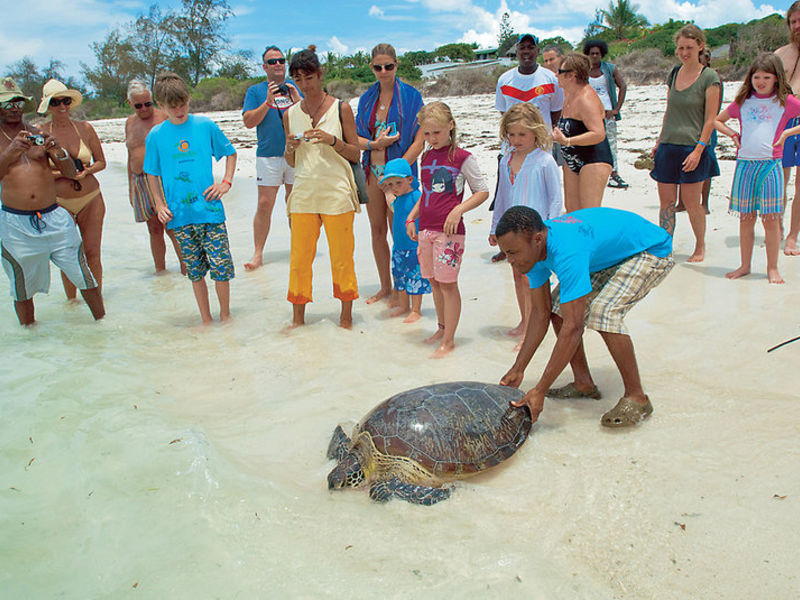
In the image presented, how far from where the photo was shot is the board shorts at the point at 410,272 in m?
4.69

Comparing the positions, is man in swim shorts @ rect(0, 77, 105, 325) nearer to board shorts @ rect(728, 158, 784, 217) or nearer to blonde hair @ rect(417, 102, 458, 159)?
blonde hair @ rect(417, 102, 458, 159)

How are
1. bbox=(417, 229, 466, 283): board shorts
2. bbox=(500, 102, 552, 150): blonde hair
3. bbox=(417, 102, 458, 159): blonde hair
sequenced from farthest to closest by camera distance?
bbox=(417, 229, 466, 283): board shorts < bbox=(417, 102, 458, 159): blonde hair < bbox=(500, 102, 552, 150): blonde hair

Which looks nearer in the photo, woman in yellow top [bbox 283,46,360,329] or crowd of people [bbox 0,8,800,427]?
crowd of people [bbox 0,8,800,427]

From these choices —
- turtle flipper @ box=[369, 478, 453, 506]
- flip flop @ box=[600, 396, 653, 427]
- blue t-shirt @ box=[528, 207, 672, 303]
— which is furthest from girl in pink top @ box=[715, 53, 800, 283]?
turtle flipper @ box=[369, 478, 453, 506]

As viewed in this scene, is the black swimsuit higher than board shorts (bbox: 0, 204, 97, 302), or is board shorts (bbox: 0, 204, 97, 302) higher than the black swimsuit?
the black swimsuit

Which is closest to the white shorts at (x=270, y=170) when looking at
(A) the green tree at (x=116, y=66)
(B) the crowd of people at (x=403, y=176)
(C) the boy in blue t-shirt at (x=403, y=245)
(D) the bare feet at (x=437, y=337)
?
(B) the crowd of people at (x=403, y=176)

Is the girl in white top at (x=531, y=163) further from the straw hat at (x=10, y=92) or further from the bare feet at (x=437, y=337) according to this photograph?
the straw hat at (x=10, y=92)

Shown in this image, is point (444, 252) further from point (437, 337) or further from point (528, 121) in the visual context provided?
point (528, 121)

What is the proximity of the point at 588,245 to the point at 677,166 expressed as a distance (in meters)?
3.07

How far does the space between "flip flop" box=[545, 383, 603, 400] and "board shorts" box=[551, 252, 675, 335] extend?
1.77 feet

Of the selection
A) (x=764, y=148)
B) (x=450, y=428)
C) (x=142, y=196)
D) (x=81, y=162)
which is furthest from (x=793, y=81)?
(x=81, y=162)

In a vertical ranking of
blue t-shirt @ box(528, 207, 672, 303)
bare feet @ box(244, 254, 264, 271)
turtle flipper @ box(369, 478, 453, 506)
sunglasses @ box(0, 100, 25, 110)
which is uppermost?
sunglasses @ box(0, 100, 25, 110)

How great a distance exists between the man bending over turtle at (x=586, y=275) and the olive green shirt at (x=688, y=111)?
105 inches

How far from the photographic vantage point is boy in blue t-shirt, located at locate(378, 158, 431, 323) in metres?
4.28
